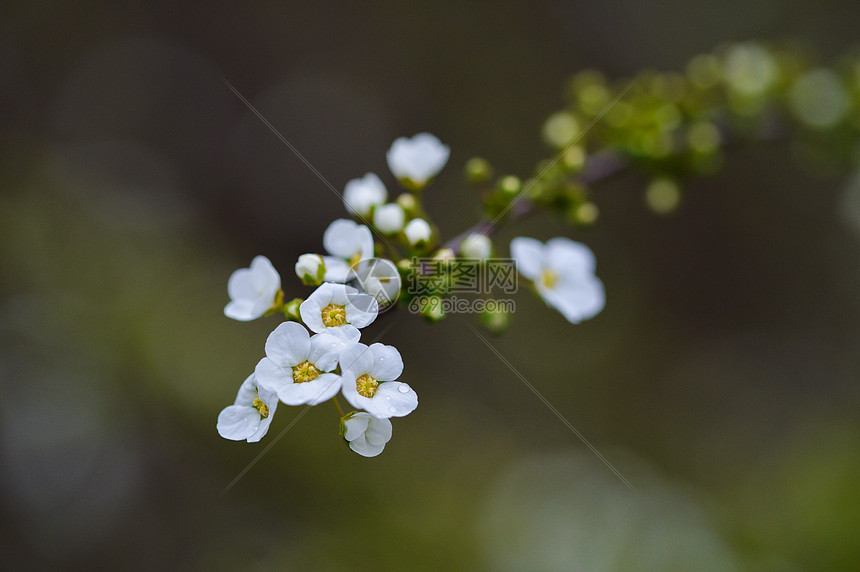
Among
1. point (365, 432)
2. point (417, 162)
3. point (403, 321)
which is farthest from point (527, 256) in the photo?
point (403, 321)

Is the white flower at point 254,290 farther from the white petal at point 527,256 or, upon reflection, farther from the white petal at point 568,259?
the white petal at point 568,259

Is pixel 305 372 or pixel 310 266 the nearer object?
pixel 305 372

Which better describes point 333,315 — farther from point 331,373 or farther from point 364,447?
point 364,447

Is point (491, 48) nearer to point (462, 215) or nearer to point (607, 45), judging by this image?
point (607, 45)

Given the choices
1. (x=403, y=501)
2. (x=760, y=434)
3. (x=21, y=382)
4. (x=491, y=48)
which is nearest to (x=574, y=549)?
(x=403, y=501)

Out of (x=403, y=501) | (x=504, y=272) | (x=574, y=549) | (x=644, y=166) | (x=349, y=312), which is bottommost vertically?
(x=403, y=501)

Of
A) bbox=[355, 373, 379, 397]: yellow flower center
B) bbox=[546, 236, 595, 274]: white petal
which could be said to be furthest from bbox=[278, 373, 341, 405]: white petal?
bbox=[546, 236, 595, 274]: white petal

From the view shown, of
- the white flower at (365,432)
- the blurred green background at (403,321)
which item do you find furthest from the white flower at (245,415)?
the blurred green background at (403,321)
